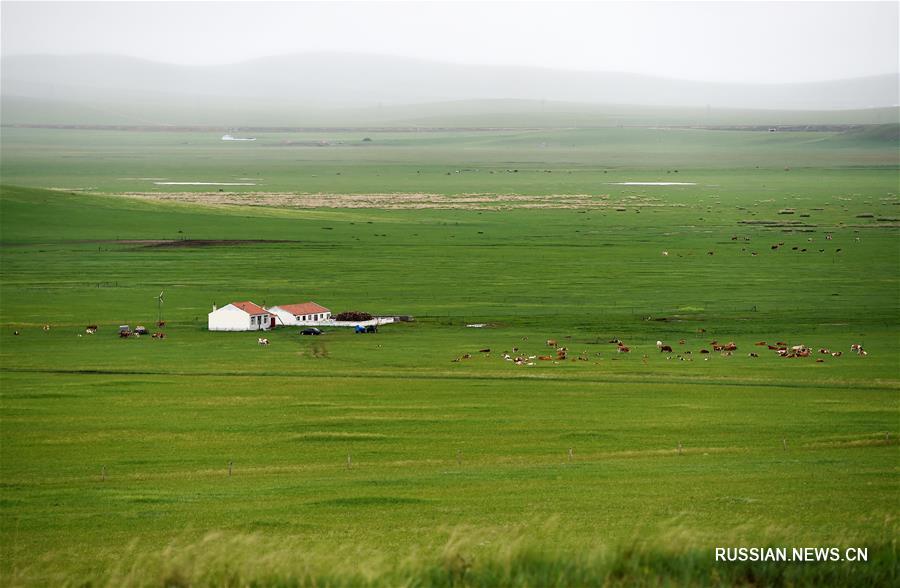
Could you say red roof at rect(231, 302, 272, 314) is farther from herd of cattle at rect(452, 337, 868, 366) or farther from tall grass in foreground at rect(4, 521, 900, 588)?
tall grass in foreground at rect(4, 521, 900, 588)

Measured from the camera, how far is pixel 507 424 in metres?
33.2

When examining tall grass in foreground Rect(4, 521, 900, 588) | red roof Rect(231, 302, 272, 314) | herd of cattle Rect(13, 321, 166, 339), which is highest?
tall grass in foreground Rect(4, 521, 900, 588)

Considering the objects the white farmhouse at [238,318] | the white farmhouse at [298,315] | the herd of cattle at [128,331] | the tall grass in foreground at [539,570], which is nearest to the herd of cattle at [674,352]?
the white farmhouse at [298,315]

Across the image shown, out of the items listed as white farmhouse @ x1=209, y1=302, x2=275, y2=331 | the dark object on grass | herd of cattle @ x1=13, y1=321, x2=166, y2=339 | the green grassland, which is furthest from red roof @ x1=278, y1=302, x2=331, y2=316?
herd of cattle @ x1=13, y1=321, x2=166, y2=339

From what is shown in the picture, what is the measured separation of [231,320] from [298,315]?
131 inches

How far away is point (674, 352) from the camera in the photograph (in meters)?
47.3

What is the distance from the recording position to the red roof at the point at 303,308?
55594mm

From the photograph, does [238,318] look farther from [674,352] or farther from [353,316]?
[674,352]

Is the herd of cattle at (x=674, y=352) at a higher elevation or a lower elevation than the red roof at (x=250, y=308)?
lower

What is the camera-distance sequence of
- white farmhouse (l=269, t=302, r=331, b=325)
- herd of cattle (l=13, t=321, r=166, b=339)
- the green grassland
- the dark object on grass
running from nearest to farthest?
the green grassland < herd of cattle (l=13, t=321, r=166, b=339) < white farmhouse (l=269, t=302, r=331, b=325) < the dark object on grass

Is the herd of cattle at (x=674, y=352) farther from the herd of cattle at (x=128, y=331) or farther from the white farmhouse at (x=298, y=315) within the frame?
the herd of cattle at (x=128, y=331)

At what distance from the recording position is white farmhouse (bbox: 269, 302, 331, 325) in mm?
55500

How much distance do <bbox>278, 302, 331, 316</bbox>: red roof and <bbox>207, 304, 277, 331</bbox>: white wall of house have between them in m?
1.66

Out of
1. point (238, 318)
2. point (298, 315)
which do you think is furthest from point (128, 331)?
point (298, 315)
